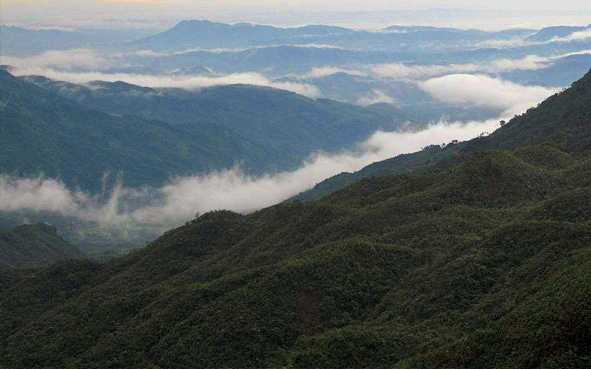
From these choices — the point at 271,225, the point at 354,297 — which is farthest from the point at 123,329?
the point at 271,225

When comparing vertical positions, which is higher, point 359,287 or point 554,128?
point 554,128

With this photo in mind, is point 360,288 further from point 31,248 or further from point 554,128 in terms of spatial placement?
point 31,248

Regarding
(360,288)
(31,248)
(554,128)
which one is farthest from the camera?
(31,248)

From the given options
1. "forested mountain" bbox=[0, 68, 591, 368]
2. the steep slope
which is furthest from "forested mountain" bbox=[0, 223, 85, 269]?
the steep slope

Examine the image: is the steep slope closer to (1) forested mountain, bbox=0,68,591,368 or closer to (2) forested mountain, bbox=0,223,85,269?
(1) forested mountain, bbox=0,68,591,368

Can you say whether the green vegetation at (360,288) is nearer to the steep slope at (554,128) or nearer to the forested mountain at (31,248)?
the steep slope at (554,128)

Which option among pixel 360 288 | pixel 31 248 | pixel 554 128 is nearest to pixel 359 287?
pixel 360 288
